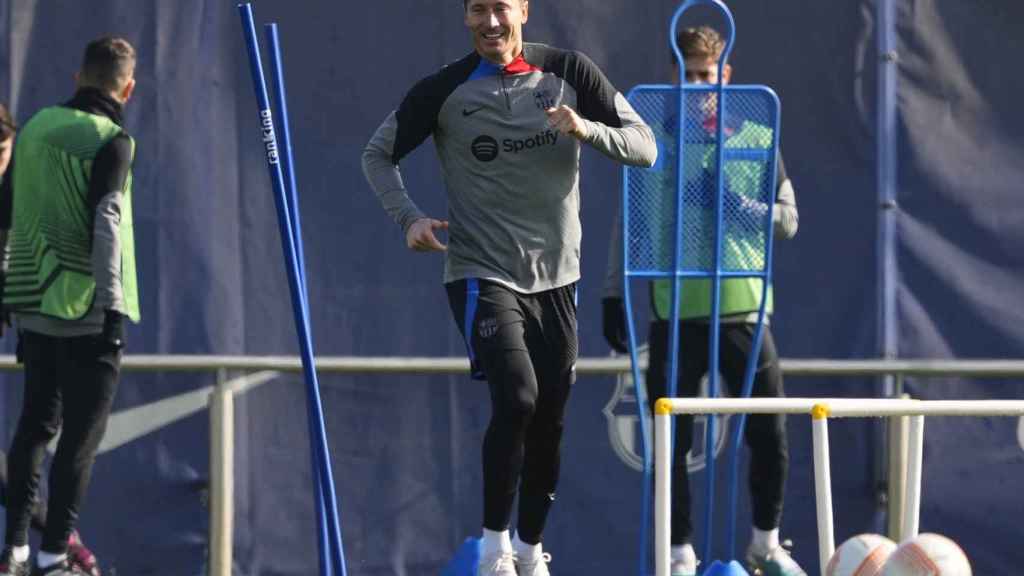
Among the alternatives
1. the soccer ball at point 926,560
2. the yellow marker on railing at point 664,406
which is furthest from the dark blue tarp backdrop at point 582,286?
→ the soccer ball at point 926,560

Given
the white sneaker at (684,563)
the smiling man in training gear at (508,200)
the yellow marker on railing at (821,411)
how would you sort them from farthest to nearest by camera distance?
the white sneaker at (684,563)
the smiling man in training gear at (508,200)
the yellow marker on railing at (821,411)

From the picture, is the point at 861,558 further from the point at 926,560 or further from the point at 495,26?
the point at 495,26

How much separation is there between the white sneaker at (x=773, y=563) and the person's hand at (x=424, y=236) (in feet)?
7.53

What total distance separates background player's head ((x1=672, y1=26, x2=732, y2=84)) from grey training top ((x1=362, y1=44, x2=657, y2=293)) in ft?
4.28

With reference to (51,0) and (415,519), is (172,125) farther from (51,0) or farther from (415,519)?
→ (415,519)

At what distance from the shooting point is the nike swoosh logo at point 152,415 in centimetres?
793

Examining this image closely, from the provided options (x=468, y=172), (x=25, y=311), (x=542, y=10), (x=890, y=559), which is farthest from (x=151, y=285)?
(x=890, y=559)

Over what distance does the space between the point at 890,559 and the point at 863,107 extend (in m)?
3.61

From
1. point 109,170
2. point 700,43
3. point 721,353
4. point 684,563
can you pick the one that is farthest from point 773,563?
point 109,170

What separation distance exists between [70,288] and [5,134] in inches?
34.8

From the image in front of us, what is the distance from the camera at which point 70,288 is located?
6.89m

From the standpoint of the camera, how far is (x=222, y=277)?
7953mm

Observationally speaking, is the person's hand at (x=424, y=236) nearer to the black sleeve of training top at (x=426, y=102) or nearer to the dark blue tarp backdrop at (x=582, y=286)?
the black sleeve of training top at (x=426, y=102)

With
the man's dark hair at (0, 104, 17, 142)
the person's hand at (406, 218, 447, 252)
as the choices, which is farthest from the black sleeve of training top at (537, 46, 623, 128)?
the man's dark hair at (0, 104, 17, 142)
